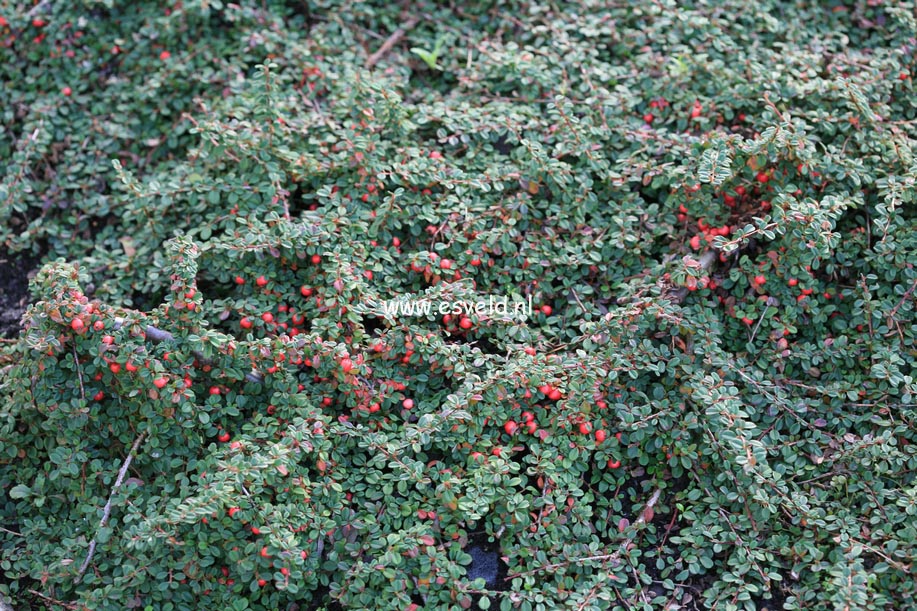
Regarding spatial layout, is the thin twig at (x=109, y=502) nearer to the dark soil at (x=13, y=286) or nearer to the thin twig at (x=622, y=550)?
the dark soil at (x=13, y=286)

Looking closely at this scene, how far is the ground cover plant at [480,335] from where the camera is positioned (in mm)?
3143

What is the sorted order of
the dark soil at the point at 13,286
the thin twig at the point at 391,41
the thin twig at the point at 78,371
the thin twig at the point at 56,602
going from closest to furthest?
the thin twig at the point at 56,602 → the thin twig at the point at 78,371 → the dark soil at the point at 13,286 → the thin twig at the point at 391,41

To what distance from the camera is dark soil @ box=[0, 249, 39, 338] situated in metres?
4.11

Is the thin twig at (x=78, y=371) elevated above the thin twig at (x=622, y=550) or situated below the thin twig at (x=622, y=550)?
above

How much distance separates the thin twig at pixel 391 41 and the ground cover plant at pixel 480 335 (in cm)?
16

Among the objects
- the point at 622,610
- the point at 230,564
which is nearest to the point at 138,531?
the point at 230,564

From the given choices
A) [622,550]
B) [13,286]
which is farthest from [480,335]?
[13,286]

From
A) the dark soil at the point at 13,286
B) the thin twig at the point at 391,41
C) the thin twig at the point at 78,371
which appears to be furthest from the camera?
the thin twig at the point at 391,41

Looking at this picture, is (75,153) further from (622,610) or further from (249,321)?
(622,610)

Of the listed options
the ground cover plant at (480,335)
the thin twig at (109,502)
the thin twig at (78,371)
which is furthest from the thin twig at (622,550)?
the thin twig at (78,371)

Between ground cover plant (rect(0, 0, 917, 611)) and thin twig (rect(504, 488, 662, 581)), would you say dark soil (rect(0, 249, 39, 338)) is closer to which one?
ground cover plant (rect(0, 0, 917, 611))

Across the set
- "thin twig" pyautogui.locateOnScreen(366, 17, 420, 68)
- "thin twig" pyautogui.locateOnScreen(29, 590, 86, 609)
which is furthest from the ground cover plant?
"thin twig" pyautogui.locateOnScreen(366, 17, 420, 68)

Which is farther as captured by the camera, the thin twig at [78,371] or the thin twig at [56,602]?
the thin twig at [78,371]

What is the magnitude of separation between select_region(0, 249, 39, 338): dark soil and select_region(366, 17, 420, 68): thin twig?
6.45ft
